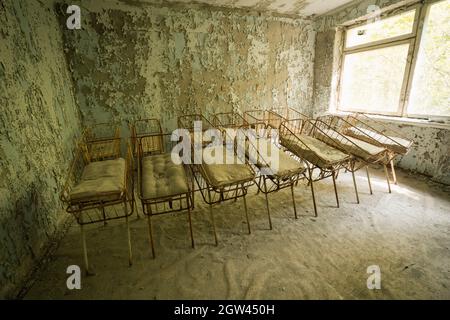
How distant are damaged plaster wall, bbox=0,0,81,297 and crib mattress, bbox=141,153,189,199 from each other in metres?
0.93

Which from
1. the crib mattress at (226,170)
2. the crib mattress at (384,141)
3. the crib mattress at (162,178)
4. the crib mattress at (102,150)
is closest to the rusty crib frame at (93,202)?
the crib mattress at (102,150)

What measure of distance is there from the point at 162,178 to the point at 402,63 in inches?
155

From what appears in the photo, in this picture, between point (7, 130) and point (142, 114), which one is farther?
point (142, 114)

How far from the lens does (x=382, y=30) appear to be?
12.0ft

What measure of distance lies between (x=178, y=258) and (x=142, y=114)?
2.56 meters

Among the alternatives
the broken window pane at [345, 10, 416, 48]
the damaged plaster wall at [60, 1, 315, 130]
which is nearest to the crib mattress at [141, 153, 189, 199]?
the damaged plaster wall at [60, 1, 315, 130]

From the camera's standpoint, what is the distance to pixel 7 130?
5.72 feet

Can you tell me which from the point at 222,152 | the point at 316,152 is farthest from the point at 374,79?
the point at 222,152

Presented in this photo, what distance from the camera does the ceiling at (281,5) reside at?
351 centimetres

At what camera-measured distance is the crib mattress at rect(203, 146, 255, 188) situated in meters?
2.01

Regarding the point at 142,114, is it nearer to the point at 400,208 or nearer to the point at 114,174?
the point at 114,174

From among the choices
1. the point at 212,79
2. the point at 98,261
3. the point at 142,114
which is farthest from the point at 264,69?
the point at 98,261

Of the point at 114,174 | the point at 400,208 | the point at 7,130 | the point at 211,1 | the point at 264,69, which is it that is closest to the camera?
the point at 7,130
